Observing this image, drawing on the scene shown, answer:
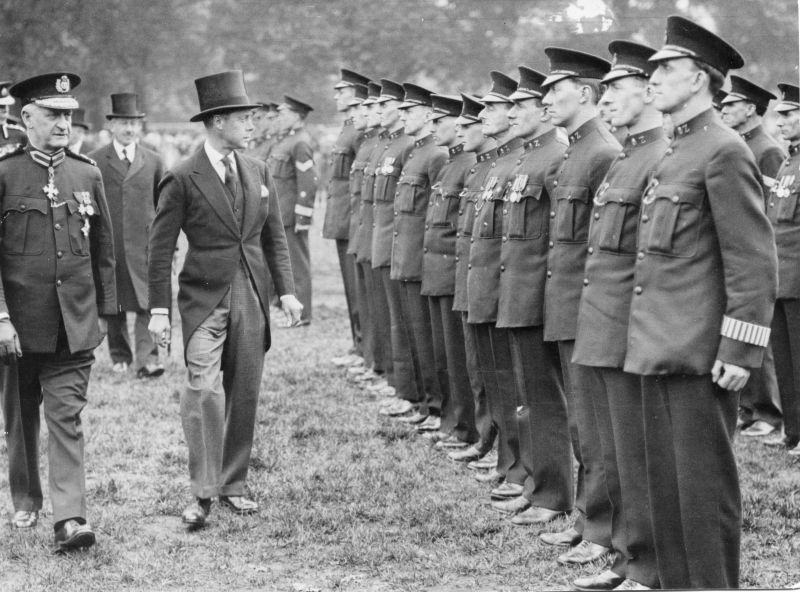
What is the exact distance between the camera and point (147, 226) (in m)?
10.8

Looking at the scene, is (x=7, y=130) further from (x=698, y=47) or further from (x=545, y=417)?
(x=698, y=47)

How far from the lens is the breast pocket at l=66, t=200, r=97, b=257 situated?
610cm

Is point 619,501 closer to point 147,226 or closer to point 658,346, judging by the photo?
point 658,346

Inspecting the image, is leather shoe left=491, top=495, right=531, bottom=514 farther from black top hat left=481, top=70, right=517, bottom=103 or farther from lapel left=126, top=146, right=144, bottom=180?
lapel left=126, top=146, right=144, bottom=180

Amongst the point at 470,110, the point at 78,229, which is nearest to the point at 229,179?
the point at 78,229

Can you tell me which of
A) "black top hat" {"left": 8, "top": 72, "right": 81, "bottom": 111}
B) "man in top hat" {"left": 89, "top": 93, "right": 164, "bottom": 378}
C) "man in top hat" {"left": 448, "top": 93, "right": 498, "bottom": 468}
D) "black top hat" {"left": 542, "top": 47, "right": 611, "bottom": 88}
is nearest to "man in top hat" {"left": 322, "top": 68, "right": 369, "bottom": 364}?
"man in top hat" {"left": 89, "top": 93, "right": 164, "bottom": 378}

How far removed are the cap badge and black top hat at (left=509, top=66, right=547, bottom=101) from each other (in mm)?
2363

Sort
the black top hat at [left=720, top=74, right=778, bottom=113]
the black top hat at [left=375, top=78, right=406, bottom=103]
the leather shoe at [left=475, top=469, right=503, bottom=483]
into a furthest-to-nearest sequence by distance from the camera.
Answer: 1. the black top hat at [left=375, top=78, right=406, bottom=103]
2. the black top hat at [left=720, top=74, right=778, bottom=113]
3. the leather shoe at [left=475, top=469, right=503, bottom=483]

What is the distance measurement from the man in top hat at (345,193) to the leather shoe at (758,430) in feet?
13.5

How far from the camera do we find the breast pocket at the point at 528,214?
625 centimetres

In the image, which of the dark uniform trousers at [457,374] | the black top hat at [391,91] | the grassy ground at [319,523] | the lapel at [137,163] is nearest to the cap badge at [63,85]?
the grassy ground at [319,523]

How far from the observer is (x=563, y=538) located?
5926 mm

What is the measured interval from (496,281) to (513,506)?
126 cm

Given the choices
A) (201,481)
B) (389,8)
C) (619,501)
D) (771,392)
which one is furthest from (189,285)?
(389,8)
